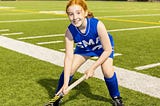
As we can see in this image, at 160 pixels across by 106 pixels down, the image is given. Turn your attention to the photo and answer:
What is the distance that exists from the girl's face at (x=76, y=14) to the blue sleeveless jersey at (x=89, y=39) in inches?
8.4

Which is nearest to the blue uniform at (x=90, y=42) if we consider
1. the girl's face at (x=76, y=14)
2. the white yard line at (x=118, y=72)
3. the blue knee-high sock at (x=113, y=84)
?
the blue knee-high sock at (x=113, y=84)

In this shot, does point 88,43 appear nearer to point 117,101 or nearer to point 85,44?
point 85,44

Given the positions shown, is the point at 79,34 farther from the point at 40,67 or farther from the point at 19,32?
the point at 19,32

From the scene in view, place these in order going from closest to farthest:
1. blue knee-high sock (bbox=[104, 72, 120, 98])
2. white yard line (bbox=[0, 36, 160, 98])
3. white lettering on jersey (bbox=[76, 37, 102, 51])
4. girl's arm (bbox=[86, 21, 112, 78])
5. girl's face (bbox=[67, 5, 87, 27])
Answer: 1. girl's face (bbox=[67, 5, 87, 27])
2. girl's arm (bbox=[86, 21, 112, 78])
3. white lettering on jersey (bbox=[76, 37, 102, 51])
4. blue knee-high sock (bbox=[104, 72, 120, 98])
5. white yard line (bbox=[0, 36, 160, 98])

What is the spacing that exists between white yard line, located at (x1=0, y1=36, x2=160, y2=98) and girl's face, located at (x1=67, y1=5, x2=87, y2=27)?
1.67 metres

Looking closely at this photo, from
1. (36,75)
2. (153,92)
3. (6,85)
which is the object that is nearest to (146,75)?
(153,92)

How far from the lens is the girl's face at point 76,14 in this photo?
3.25 metres

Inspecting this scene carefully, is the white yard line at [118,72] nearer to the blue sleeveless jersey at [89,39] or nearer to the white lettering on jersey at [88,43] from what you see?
the blue sleeveless jersey at [89,39]

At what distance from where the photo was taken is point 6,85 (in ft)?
15.3

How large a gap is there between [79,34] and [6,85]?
1.69m

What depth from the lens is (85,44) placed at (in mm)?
3707

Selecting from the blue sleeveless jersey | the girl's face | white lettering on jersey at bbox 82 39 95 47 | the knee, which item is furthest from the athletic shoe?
the girl's face

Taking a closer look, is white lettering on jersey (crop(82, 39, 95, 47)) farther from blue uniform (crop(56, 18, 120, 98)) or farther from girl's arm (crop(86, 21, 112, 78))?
girl's arm (crop(86, 21, 112, 78))

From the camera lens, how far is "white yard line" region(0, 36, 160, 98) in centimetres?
459
